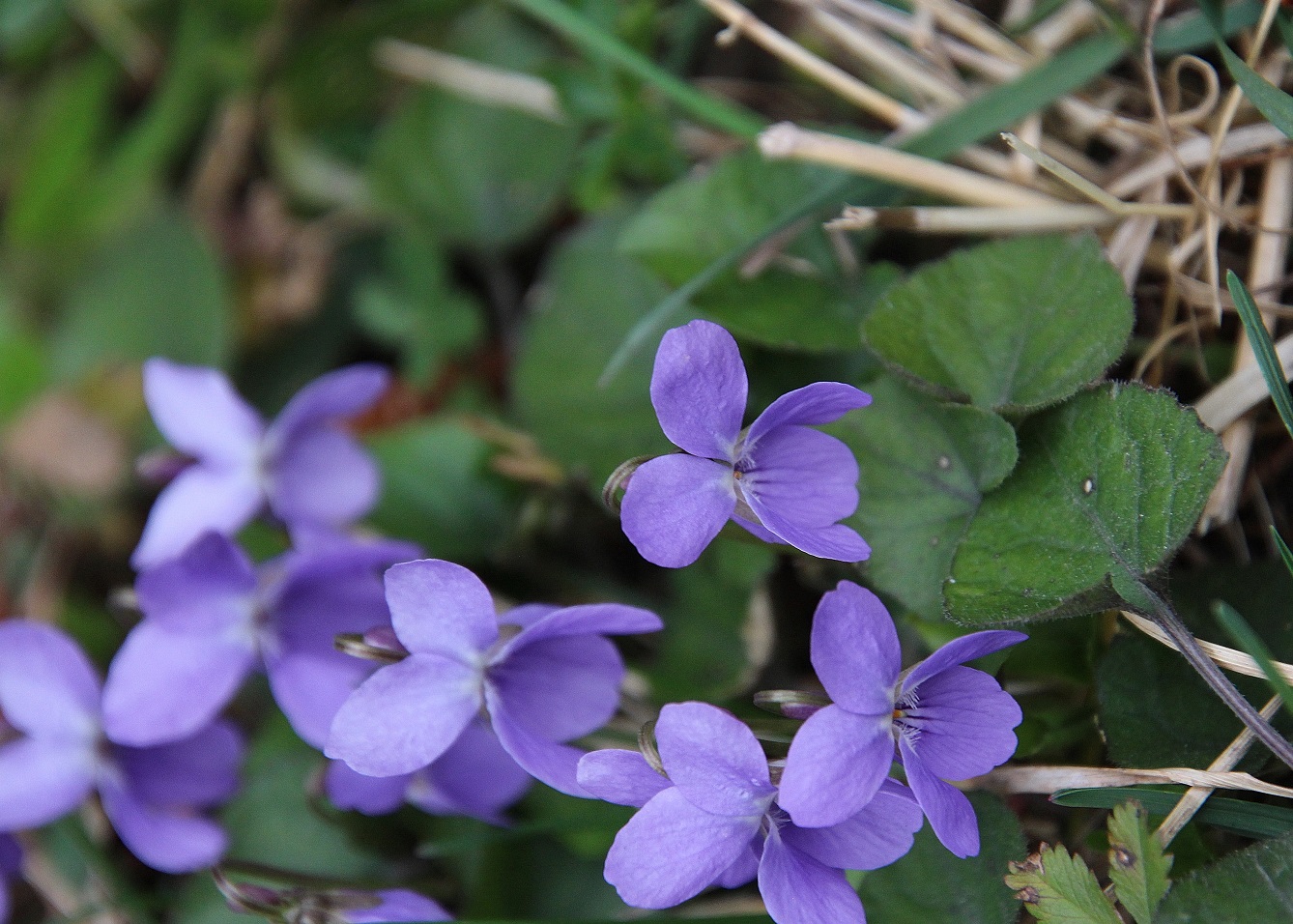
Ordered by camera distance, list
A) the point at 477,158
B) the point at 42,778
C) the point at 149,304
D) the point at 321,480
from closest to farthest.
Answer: the point at 42,778 < the point at 321,480 < the point at 477,158 < the point at 149,304

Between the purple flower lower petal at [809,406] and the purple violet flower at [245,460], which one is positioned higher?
the purple flower lower petal at [809,406]

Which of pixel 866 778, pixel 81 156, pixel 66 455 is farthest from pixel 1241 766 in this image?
pixel 81 156

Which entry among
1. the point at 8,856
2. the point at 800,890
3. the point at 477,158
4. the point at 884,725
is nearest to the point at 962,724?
the point at 884,725

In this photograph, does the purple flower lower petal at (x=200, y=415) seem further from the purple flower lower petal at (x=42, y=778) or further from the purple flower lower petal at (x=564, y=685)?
the purple flower lower petal at (x=564, y=685)

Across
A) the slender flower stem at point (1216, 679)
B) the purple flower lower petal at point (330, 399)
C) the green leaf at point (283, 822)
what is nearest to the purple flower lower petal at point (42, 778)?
the green leaf at point (283, 822)

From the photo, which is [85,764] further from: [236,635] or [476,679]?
[476,679]

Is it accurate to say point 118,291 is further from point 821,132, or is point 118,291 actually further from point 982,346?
point 982,346
